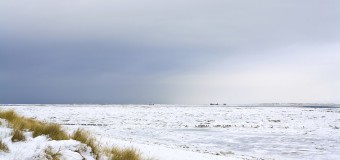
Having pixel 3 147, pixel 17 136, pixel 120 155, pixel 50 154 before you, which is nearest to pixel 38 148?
pixel 50 154

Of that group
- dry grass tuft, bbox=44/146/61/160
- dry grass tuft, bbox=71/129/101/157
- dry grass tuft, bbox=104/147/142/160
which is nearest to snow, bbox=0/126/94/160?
dry grass tuft, bbox=44/146/61/160

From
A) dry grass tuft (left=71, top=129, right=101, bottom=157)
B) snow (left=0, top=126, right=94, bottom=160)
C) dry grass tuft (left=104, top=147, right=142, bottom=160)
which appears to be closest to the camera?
snow (left=0, top=126, right=94, bottom=160)

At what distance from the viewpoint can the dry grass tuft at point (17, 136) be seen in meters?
6.36

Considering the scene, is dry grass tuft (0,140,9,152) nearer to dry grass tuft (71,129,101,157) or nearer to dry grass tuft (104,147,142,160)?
dry grass tuft (71,129,101,157)

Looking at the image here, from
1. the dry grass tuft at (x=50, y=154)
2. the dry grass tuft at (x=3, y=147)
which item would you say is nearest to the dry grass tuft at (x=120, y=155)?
the dry grass tuft at (x=50, y=154)

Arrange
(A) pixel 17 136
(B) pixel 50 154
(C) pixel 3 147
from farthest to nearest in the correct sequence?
(A) pixel 17 136
(B) pixel 50 154
(C) pixel 3 147

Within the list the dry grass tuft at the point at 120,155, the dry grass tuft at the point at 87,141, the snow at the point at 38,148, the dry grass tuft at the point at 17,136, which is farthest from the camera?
the dry grass tuft at the point at 120,155

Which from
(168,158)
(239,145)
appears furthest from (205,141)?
(168,158)

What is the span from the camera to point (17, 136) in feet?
21.0

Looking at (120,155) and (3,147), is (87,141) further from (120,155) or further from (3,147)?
(3,147)

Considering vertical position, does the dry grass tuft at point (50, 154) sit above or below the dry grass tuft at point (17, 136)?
below

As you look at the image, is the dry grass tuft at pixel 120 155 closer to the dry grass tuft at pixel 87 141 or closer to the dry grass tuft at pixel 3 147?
the dry grass tuft at pixel 87 141

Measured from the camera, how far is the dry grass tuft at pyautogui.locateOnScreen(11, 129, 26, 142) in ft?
20.8

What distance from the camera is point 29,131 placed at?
7.16 m
